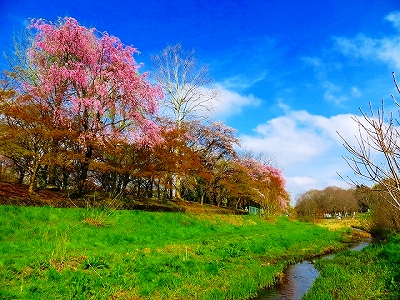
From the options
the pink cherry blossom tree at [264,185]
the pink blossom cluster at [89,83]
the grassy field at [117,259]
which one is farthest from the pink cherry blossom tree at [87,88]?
the pink cherry blossom tree at [264,185]

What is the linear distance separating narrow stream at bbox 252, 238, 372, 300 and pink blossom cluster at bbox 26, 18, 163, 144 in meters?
12.8

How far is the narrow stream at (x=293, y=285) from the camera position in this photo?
9727mm

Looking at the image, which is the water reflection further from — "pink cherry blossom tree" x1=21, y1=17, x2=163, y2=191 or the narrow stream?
"pink cherry blossom tree" x1=21, y1=17, x2=163, y2=191

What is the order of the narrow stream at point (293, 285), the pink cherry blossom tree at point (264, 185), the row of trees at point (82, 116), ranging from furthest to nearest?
the pink cherry blossom tree at point (264, 185) → the row of trees at point (82, 116) → the narrow stream at point (293, 285)

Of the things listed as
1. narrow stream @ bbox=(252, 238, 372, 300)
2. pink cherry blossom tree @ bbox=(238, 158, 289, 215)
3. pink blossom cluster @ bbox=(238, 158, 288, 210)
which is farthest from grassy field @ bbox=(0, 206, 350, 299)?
pink blossom cluster @ bbox=(238, 158, 288, 210)

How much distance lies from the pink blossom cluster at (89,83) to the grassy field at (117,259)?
19.6ft

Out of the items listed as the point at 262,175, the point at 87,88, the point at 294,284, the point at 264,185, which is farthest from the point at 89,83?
the point at 262,175

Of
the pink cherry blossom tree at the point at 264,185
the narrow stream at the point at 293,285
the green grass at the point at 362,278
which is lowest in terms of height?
the narrow stream at the point at 293,285

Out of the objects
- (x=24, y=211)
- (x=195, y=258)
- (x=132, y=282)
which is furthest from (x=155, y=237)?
(x=132, y=282)

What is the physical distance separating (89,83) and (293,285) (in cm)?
1691

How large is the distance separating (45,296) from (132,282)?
2311 mm

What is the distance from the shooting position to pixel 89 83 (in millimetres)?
20484

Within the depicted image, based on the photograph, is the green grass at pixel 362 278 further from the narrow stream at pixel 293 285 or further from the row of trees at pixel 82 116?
the row of trees at pixel 82 116

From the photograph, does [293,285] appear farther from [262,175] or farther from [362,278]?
[262,175]
